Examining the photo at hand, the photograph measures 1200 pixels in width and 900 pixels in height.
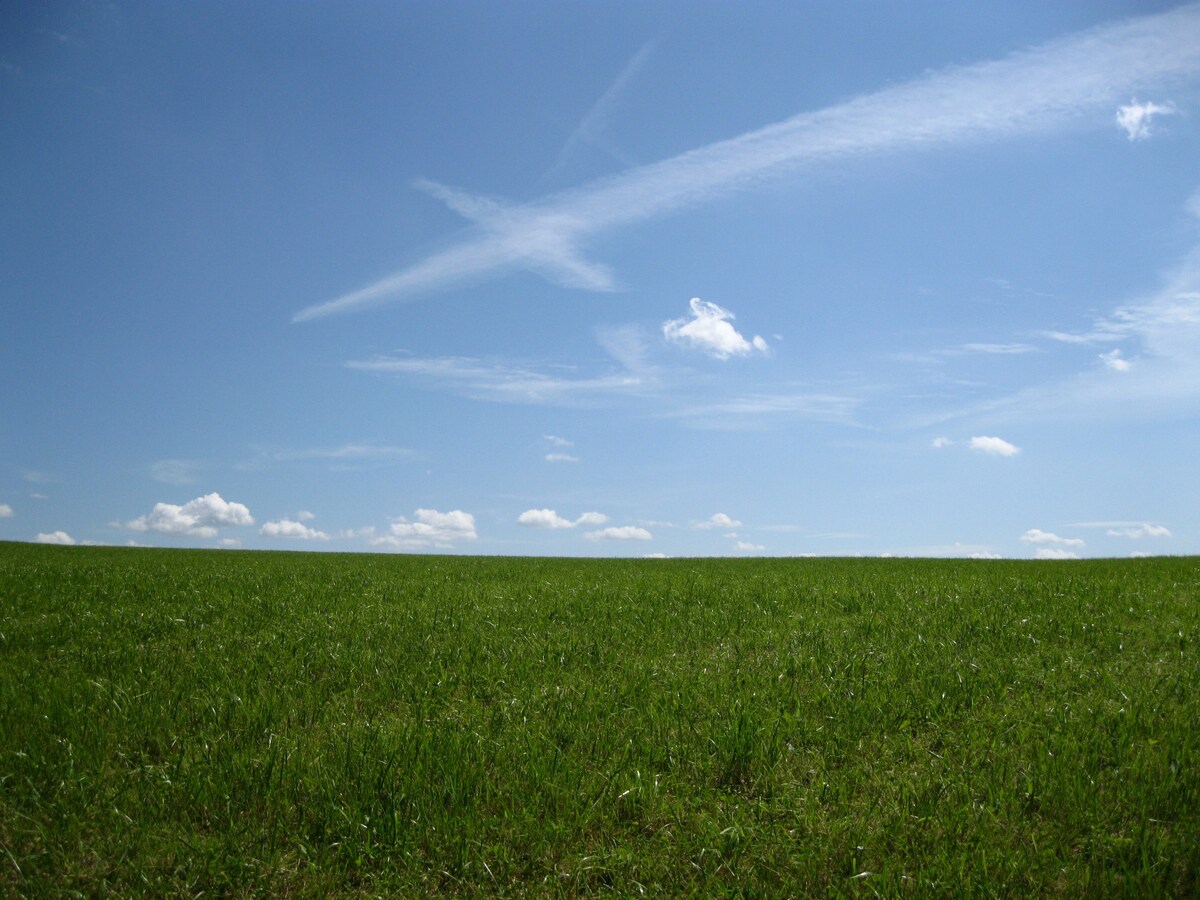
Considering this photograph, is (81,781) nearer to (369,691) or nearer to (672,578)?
(369,691)

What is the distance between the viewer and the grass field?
6055 millimetres

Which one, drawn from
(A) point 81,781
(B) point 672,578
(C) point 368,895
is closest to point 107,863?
(A) point 81,781

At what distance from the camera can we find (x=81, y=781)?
23.6 ft

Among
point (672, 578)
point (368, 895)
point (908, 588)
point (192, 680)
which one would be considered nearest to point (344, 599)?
point (192, 680)

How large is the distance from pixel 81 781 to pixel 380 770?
9.21 ft

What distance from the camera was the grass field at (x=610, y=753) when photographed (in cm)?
605

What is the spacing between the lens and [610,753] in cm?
771

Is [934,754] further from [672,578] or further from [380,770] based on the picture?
[672,578]

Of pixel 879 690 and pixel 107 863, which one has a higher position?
pixel 879 690

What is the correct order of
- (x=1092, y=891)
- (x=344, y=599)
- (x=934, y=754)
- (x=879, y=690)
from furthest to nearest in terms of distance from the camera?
(x=344, y=599) → (x=879, y=690) → (x=934, y=754) → (x=1092, y=891)

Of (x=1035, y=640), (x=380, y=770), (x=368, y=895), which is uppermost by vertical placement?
(x=1035, y=640)

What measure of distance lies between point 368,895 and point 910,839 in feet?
14.4

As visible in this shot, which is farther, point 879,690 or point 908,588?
point 908,588

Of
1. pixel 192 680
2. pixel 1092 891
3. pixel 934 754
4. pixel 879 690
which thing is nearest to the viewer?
pixel 1092 891
